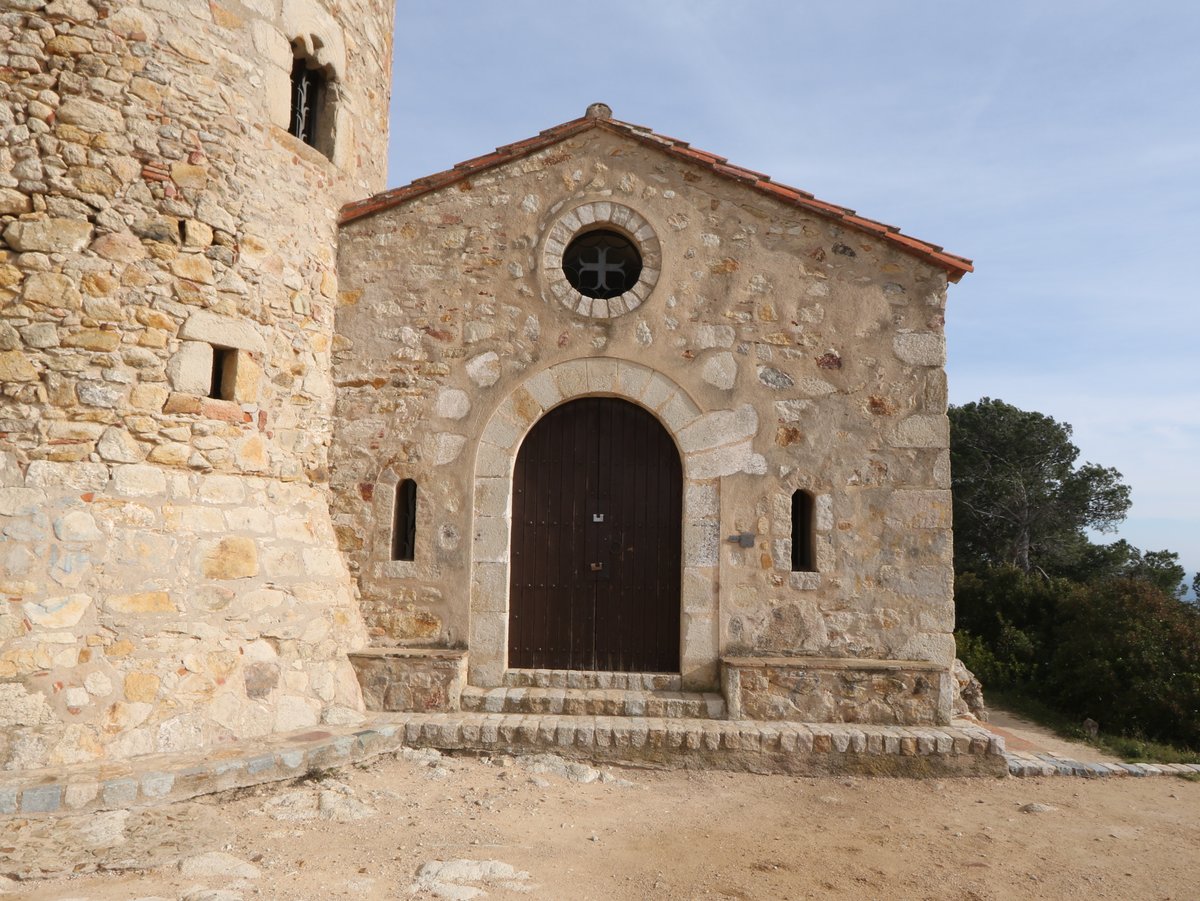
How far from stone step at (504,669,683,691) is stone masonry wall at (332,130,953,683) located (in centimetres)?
A: 45

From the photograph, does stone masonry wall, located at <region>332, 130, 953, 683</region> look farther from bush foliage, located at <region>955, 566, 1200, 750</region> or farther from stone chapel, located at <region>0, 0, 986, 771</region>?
bush foliage, located at <region>955, 566, 1200, 750</region>

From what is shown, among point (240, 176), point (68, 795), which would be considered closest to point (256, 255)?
point (240, 176)

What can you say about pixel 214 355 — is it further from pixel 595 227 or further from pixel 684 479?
pixel 684 479

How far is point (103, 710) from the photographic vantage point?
474 centimetres

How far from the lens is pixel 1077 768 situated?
19.1 feet

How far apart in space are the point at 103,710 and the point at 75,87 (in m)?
3.84

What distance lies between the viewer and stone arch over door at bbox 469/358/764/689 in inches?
246

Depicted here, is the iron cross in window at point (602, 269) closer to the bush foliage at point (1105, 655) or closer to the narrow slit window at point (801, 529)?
the narrow slit window at point (801, 529)

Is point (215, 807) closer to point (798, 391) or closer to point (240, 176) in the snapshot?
point (240, 176)

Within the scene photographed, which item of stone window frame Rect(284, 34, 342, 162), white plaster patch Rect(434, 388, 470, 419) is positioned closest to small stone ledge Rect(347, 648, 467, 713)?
white plaster patch Rect(434, 388, 470, 419)

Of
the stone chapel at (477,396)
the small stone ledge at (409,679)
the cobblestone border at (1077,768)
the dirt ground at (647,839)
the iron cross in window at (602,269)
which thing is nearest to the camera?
the dirt ground at (647,839)

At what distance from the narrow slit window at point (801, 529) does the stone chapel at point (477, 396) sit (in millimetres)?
24

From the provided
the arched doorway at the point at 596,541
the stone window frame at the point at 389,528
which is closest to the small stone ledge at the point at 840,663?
the arched doorway at the point at 596,541

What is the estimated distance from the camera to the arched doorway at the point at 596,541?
641cm
